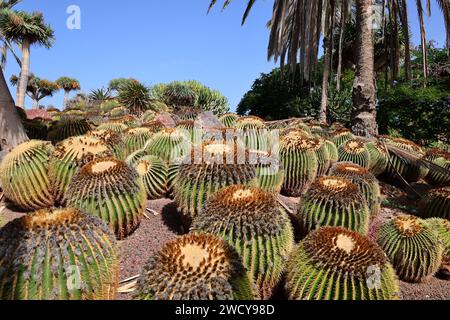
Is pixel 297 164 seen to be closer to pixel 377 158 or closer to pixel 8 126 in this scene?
pixel 377 158

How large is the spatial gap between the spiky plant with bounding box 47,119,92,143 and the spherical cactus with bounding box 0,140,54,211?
4.92ft

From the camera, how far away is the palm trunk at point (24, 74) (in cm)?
2214

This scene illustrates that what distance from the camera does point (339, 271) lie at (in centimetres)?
262

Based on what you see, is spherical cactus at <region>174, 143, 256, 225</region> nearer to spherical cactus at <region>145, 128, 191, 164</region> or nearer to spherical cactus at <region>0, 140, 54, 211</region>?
spherical cactus at <region>145, 128, 191, 164</region>

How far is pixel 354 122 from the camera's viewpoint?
823cm

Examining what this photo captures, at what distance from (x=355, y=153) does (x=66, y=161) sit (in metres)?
4.47

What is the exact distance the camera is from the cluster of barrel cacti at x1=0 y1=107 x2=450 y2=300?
7.39 ft

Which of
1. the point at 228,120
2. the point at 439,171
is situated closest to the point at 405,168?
the point at 439,171

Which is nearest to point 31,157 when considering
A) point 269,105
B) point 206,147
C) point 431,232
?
point 206,147

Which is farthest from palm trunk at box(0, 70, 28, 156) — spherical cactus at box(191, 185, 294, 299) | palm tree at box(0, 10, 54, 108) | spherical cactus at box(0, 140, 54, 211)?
palm tree at box(0, 10, 54, 108)

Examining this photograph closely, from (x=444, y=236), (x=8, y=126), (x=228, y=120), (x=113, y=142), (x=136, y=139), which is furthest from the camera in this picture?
(x=228, y=120)

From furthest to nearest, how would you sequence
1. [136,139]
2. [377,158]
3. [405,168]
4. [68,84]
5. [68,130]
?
[68,84] < [405,168] < [377,158] < [68,130] < [136,139]
